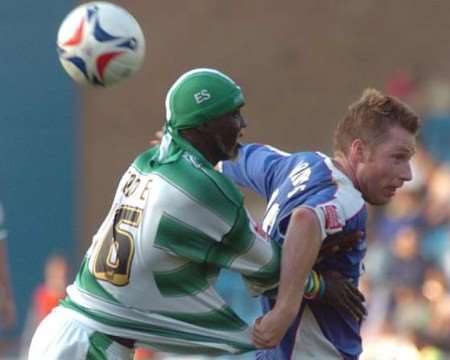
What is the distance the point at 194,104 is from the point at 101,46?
1083 mm

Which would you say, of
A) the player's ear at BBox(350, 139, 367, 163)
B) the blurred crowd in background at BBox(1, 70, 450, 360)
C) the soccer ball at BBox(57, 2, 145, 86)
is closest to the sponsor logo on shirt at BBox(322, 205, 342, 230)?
the player's ear at BBox(350, 139, 367, 163)

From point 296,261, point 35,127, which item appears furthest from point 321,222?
point 35,127

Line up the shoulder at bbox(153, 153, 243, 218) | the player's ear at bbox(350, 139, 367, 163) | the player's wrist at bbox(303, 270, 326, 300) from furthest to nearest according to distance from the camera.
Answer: the player's ear at bbox(350, 139, 367, 163), the player's wrist at bbox(303, 270, 326, 300), the shoulder at bbox(153, 153, 243, 218)

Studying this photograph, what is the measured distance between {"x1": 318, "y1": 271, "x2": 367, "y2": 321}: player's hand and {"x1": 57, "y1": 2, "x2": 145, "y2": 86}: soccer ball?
138cm

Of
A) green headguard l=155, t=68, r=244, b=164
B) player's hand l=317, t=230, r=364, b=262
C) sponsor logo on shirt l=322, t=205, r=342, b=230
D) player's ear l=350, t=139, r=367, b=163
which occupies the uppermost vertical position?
green headguard l=155, t=68, r=244, b=164

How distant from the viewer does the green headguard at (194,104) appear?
536 cm

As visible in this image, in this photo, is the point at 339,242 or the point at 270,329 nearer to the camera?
the point at 270,329

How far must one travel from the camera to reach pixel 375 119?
5.74 meters

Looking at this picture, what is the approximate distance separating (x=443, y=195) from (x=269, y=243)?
22.4 feet

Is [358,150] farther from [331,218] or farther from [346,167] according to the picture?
[331,218]

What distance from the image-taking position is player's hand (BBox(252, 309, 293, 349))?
5.39 metres

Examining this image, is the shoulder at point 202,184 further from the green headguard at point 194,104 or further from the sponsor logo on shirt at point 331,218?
the sponsor logo on shirt at point 331,218

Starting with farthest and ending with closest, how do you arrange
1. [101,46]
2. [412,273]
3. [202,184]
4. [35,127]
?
[35,127], [412,273], [101,46], [202,184]

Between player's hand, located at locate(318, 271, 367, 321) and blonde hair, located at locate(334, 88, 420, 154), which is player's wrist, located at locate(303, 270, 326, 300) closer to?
player's hand, located at locate(318, 271, 367, 321)
